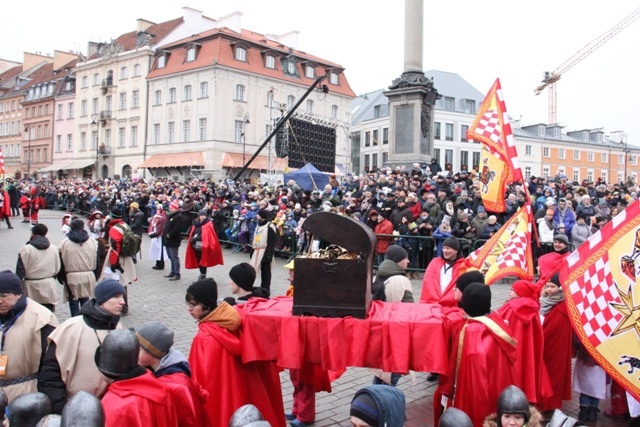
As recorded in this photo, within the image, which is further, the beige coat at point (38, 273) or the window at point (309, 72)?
the window at point (309, 72)

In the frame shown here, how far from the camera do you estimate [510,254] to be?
21.0ft

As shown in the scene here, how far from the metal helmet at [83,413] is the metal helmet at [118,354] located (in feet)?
1.10

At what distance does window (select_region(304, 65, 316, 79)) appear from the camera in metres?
54.0

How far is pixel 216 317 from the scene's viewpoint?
13.8ft

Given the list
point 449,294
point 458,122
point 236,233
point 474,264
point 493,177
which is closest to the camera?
point 449,294

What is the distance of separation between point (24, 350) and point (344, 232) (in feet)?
8.17

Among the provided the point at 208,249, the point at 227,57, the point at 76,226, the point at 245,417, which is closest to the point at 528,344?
the point at 245,417

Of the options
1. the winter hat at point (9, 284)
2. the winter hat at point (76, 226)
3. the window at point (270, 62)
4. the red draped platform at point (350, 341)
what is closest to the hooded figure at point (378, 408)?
the red draped platform at point (350, 341)

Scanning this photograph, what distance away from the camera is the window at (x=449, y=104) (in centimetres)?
6501

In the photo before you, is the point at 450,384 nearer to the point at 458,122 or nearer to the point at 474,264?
the point at 474,264

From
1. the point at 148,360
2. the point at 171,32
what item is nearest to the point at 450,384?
the point at 148,360

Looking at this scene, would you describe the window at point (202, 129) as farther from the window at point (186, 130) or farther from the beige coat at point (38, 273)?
the beige coat at point (38, 273)

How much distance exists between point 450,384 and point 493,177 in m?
4.57

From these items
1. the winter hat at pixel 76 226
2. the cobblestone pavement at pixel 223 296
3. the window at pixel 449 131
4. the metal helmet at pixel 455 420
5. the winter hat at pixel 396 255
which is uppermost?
the window at pixel 449 131
